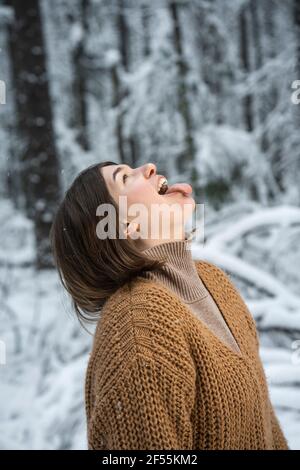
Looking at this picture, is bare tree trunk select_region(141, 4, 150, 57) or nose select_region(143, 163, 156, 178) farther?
bare tree trunk select_region(141, 4, 150, 57)

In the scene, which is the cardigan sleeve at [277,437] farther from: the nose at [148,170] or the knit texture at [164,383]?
the nose at [148,170]

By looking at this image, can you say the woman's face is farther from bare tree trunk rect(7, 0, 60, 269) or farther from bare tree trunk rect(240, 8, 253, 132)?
bare tree trunk rect(240, 8, 253, 132)

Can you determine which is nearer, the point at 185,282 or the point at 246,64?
the point at 185,282

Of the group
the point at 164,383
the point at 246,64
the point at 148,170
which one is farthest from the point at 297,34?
the point at 164,383

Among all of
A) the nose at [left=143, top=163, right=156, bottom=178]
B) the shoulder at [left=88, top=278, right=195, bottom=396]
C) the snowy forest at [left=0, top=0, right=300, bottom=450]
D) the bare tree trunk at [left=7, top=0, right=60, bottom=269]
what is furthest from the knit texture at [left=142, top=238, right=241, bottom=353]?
the bare tree trunk at [left=7, top=0, right=60, bottom=269]

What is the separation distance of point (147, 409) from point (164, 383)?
7 cm

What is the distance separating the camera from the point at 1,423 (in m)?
2.59

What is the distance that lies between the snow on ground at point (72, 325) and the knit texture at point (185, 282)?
1111 mm

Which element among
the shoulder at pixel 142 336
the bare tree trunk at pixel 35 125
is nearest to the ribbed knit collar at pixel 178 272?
the shoulder at pixel 142 336

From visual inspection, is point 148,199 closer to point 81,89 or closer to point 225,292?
point 225,292

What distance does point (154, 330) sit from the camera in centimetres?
98

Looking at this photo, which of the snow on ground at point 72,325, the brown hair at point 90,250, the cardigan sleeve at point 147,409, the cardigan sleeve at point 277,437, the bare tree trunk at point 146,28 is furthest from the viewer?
the bare tree trunk at point 146,28

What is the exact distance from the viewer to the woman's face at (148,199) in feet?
3.87

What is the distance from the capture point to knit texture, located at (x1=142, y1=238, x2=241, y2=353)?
116 centimetres
